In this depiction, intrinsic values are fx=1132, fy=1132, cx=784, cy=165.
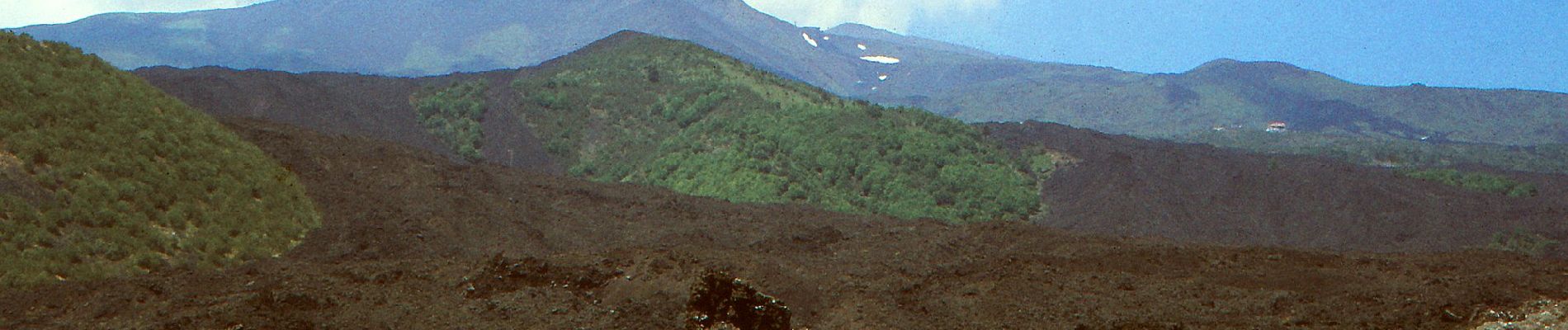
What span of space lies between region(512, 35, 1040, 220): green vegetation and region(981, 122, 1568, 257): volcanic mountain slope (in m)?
2.11

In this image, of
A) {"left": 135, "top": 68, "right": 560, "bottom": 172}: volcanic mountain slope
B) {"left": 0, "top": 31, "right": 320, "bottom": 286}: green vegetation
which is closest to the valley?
{"left": 0, "top": 31, "right": 320, "bottom": 286}: green vegetation

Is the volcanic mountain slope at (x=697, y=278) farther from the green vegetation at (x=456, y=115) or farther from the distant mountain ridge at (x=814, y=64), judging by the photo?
the distant mountain ridge at (x=814, y=64)

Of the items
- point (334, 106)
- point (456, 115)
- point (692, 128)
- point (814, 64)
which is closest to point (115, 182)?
point (692, 128)

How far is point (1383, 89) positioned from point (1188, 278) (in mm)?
112795

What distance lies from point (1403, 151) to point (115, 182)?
214 feet

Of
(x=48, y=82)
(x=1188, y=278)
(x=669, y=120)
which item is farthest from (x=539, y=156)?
(x=1188, y=278)

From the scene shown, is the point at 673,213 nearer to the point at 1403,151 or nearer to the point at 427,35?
the point at 1403,151

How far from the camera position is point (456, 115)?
4059cm

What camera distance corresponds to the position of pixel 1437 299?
39.4 ft

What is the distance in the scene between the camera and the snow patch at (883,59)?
182m

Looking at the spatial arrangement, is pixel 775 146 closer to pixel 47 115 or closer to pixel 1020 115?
pixel 47 115

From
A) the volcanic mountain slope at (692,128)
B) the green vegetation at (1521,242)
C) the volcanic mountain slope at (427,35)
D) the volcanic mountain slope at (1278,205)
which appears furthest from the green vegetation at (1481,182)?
the volcanic mountain slope at (427,35)

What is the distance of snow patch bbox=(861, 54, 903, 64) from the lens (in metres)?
182

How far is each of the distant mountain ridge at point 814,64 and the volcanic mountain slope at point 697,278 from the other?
83.5 metres
